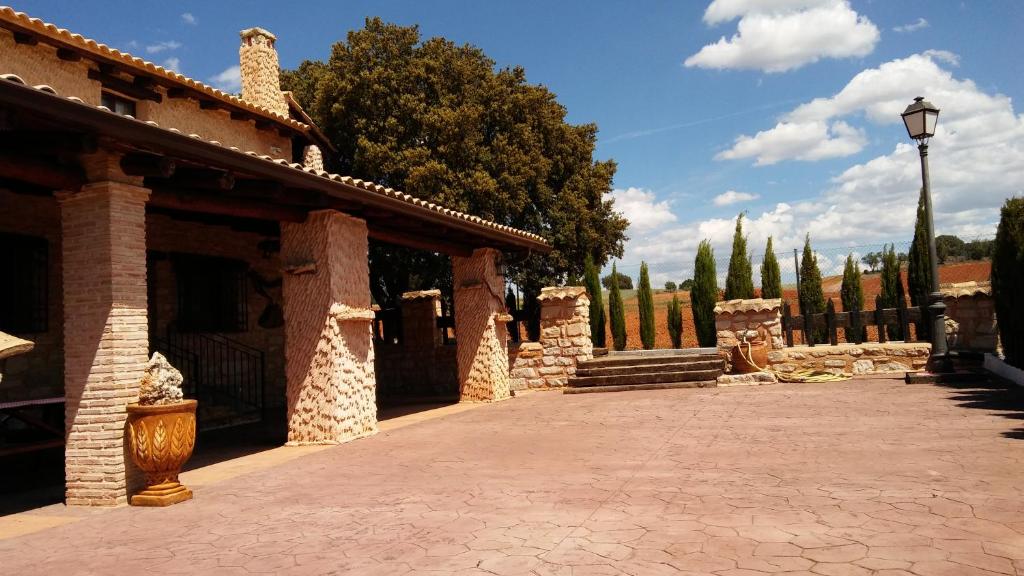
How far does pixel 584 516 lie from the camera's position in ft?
14.6

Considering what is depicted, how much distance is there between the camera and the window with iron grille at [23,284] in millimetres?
8359

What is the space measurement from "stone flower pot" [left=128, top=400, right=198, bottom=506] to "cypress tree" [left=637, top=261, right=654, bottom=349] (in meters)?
16.1

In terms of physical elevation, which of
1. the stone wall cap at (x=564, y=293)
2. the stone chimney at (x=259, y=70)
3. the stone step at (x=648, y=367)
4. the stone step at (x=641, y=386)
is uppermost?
the stone chimney at (x=259, y=70)

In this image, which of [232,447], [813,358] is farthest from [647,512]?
[813,358]

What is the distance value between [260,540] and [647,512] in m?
2.50

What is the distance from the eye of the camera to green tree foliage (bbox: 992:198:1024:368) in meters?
9.95

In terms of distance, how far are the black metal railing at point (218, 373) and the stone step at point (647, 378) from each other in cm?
602

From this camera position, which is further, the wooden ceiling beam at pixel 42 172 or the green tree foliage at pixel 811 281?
the green tree foliage at pixel 811 281

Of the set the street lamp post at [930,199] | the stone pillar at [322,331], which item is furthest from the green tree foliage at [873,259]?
the stone pillar at [322,331]

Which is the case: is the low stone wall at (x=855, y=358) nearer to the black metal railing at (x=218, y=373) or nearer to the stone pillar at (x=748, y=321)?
the stone pillar at (x=748, y=321)

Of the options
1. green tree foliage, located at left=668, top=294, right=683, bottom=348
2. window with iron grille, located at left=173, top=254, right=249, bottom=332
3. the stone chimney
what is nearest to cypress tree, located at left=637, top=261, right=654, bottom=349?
green tree foliage, located at left=668, top=294, right=683, bottom=348

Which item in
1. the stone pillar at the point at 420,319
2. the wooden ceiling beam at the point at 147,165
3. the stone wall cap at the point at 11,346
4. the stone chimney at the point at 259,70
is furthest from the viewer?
the stone pillar at the point at 420,319

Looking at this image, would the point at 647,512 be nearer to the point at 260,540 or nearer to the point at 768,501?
the point at 768,501

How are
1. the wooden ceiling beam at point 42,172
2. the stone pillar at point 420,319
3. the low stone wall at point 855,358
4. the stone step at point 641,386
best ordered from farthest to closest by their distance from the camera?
the stone pillar at point 420,319 < the low stone wall at point 855,358 < the stone step at point 641,386 < the wooden ceiling beam at point 42,172
